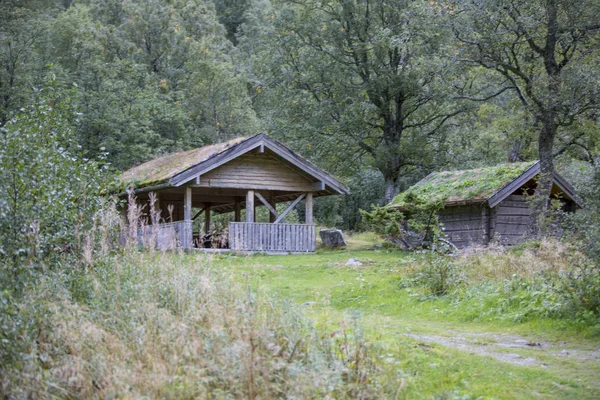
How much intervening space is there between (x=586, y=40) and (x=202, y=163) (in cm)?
1276

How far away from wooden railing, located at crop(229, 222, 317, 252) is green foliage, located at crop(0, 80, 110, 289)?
43.5 ft

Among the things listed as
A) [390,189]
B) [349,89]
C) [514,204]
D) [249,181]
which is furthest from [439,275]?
[349,89]

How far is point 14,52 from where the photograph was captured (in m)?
33.9

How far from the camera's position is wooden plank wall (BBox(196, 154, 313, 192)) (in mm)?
22984

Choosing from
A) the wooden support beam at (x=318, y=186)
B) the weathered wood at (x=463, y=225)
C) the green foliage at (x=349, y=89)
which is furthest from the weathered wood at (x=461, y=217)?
the green foliage at (x=349, y=89)

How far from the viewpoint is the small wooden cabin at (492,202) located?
21938 millimetres

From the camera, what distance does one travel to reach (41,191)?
27.2ft

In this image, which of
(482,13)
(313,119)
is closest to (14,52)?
(313,119)

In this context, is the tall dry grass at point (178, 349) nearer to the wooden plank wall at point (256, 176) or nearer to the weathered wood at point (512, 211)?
the wooden plank wall at point (256, 176)

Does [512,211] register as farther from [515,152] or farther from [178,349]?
[178,349]

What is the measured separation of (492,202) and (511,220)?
1.81m

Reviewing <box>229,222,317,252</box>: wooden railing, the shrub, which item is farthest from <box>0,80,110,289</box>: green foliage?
<box>229,222,317,252</box>: wooden railing

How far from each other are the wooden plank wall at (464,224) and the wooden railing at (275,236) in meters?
5.08

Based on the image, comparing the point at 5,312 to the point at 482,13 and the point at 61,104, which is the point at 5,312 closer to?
the point at 61,104
